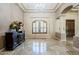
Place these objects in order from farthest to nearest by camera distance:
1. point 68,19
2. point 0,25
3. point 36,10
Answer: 1. point 68,19
2. point 36,10
3. point 0,25

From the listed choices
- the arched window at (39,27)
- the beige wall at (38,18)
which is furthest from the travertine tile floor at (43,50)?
the arched window at (39,27)

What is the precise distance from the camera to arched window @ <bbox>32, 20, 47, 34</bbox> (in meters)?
16.5

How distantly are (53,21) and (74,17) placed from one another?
7.99 ft

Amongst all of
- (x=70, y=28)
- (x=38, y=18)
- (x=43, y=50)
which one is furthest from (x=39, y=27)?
(x=43, y=50)

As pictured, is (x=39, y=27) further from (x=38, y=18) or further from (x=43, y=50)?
(x=43, y=50)

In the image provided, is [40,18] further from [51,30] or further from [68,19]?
[68,19]

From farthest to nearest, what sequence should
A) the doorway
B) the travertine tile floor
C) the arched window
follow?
the doorway → the arched window → the travertine tile floor

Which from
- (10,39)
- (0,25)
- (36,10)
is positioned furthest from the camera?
(36,10)

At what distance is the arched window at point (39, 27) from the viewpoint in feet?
54.1

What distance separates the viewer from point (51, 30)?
16.5 meters

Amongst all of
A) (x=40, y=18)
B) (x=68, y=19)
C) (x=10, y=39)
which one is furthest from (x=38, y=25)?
(x=10, y=39)

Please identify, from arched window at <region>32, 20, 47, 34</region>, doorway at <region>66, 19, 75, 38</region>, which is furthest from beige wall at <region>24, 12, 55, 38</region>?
doorway at <region>66, 19, 75, 38</region>

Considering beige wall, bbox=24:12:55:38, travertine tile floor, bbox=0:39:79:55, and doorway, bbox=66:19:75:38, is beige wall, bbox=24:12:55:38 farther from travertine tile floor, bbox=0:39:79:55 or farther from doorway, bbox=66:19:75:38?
travertine tile floor, bbox=0:39:79:55

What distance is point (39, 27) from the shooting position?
1650 centimetres
